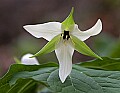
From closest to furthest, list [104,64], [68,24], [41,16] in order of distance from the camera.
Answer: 1. [68,24]
2. [104,64]
3. [41,16]

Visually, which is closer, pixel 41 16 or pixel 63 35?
pixel 63 35

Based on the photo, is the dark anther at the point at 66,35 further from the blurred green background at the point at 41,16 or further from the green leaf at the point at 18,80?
the blurred green background at the point at 41,16

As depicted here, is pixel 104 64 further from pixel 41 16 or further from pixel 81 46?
pixel 41 16

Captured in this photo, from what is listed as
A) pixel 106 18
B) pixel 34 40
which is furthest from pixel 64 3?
pixel 34 40

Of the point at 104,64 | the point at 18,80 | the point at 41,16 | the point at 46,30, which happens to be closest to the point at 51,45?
the point at 46,30

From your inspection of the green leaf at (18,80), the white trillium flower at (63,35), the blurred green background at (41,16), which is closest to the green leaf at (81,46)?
the white trillium flower at (63,35)

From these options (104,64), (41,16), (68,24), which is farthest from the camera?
(41,16)

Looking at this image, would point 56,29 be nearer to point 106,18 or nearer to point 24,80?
point 24,80

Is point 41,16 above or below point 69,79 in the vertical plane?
below

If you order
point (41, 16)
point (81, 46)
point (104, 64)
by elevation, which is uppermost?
point (81, 46)

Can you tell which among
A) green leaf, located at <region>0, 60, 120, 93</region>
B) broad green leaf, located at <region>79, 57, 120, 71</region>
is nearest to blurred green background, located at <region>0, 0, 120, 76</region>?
broad green leaf, located at <region>79, 57, 120, 71</region>
